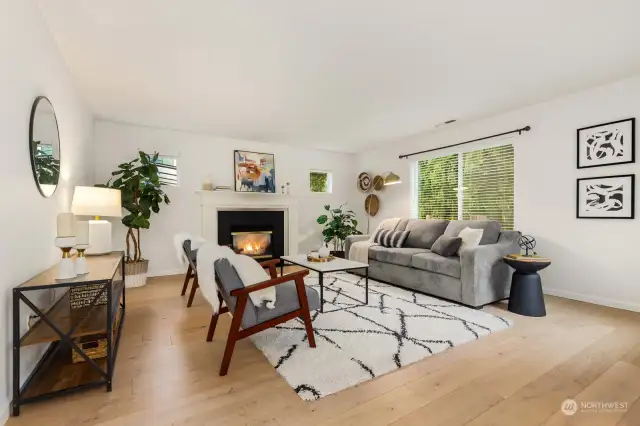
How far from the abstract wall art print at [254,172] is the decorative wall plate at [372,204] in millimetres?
1960

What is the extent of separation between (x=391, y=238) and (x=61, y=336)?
386 cm

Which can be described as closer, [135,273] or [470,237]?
[470,237]

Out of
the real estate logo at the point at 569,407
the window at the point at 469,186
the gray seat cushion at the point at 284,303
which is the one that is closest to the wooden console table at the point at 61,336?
the gray seat cushion at the point at 284,303

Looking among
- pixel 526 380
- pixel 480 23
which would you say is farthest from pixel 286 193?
pixel 526 380

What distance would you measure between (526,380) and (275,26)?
9.55ft

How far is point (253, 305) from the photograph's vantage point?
7.03 feet

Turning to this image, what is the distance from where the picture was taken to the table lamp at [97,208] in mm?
2930

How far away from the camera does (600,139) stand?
3404 mm

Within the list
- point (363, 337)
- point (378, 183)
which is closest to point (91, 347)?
point (363, 337)

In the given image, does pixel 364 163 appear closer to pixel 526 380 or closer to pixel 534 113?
pixel 534 113

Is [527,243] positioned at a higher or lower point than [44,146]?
lower

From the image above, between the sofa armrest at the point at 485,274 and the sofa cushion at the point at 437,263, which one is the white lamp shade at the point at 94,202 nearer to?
the sofa cushion at the point at 437,263

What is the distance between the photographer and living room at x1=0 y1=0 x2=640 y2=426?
1725 mm

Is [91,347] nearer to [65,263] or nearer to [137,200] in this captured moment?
[65,263]
